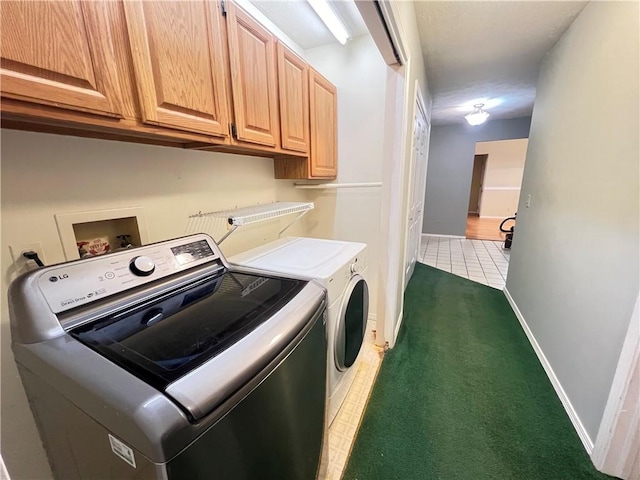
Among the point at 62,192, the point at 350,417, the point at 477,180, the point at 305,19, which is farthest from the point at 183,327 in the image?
the point at 477,180

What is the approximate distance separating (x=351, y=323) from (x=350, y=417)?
1.80 ft

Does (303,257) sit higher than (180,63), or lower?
lower

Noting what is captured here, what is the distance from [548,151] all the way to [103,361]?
2.96 meters

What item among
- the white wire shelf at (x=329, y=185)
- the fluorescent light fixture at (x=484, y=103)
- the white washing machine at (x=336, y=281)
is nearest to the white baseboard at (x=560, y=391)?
the white washing machine at (x=336, y=281)

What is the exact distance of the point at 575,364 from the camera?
4.79 ft

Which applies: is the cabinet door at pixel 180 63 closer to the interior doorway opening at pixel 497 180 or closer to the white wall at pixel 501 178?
the interior doorway opening at pixel 497 180

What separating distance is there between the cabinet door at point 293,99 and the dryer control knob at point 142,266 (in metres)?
0.98

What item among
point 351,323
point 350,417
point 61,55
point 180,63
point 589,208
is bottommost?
point 350,417

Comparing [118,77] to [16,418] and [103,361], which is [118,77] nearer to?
[103,361]

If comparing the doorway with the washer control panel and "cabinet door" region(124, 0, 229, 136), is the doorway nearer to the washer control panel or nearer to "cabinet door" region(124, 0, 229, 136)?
"cabinet door" region(124, 0, 229, 136)

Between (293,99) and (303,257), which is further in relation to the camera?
(293,99)

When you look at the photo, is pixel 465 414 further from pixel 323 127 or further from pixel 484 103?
pixel 484 103

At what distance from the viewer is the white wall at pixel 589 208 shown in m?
1.18

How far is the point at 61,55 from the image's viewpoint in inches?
25.1
